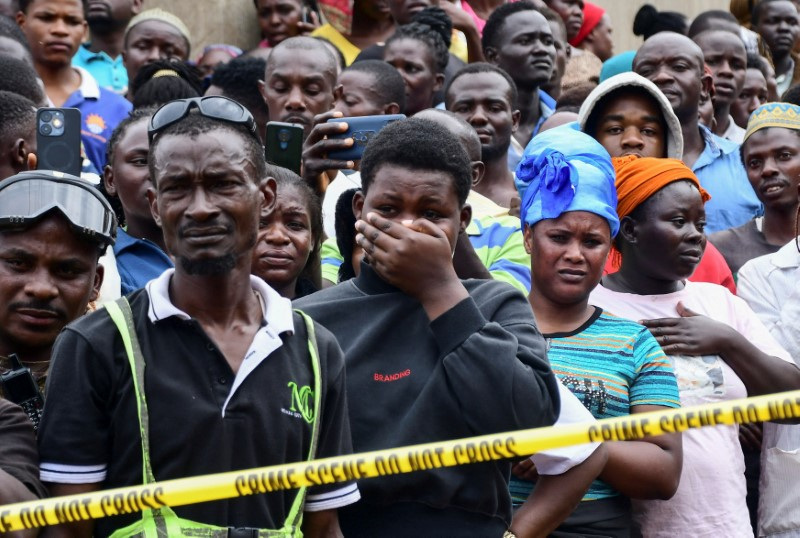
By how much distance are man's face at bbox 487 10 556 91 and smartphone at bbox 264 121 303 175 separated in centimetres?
314

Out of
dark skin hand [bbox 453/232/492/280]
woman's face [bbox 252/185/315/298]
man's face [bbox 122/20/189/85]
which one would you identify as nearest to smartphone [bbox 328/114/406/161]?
woman's face [bbox 252/185/315/298]

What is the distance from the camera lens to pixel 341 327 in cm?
358

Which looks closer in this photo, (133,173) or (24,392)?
(24,392)

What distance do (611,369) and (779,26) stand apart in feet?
25.8

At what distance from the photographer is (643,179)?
501 centimetres

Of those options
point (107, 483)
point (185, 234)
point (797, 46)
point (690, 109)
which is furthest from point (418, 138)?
point (797, 46)

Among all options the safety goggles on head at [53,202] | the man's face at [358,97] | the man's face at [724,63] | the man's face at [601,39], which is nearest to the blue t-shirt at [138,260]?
the safety goggles on head at [53,202]

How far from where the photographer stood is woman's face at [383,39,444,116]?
7555mm

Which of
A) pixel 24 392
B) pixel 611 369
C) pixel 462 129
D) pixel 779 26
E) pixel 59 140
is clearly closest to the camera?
pixel 24 392

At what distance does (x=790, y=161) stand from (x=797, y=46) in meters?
5.61

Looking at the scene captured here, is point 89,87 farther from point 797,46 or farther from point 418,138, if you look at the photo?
point 797,46

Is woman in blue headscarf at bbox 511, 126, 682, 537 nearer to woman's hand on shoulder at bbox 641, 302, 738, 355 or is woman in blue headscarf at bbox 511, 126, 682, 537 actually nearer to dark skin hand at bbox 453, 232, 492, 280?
dark skin hand at bbox 453, 232, 492, 280

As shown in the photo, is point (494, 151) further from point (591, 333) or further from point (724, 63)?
point (724, 63)

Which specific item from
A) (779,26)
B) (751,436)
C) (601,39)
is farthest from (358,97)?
(779,26)
